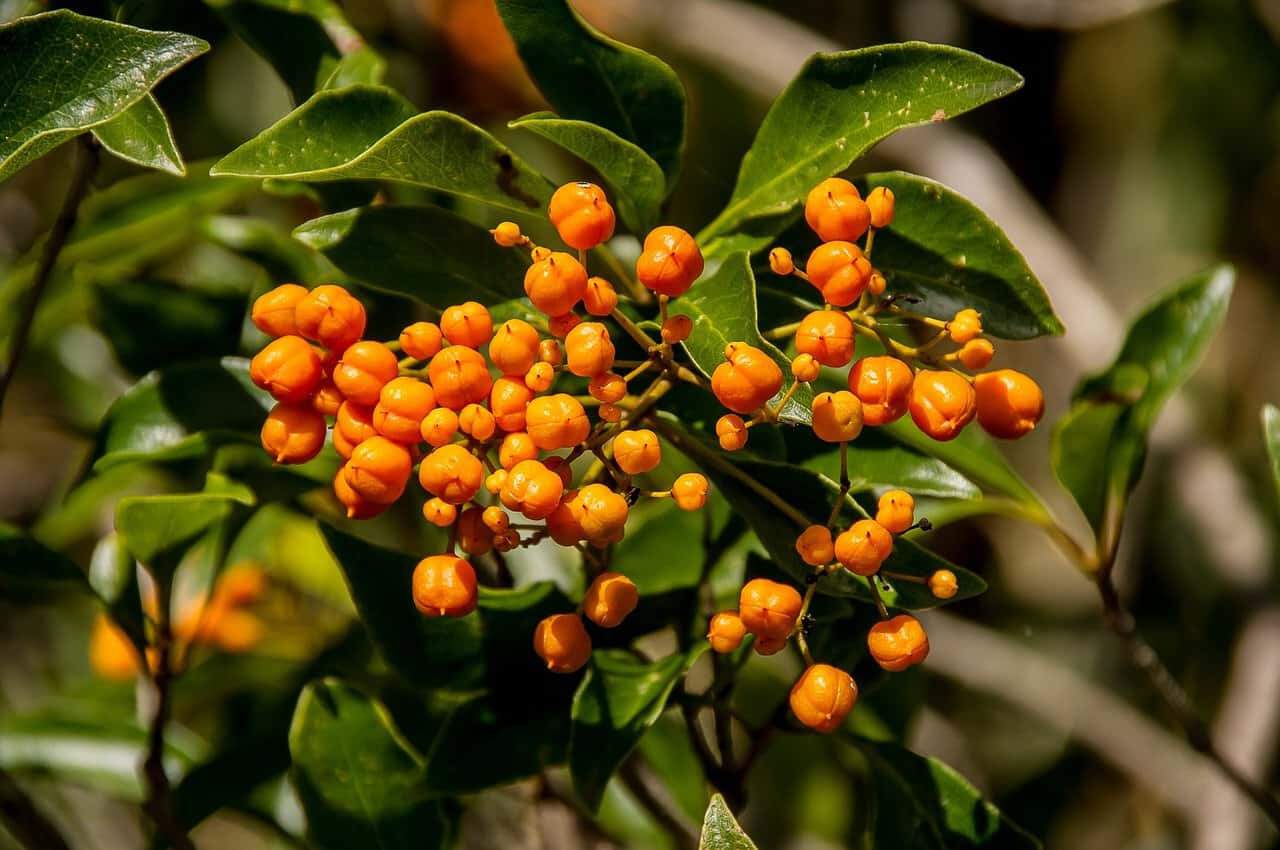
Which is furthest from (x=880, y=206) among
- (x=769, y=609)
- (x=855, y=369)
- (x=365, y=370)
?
(x=365, y=370)

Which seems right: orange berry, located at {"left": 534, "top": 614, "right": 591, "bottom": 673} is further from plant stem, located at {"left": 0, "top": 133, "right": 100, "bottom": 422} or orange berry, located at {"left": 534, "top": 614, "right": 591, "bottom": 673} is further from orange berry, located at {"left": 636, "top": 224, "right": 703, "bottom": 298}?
plant stem, located at {"left": 0, "top": 133, "right": 100, "bottom": 422}

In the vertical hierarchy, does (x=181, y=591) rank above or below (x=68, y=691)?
above

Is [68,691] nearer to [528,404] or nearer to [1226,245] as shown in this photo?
[528,404]

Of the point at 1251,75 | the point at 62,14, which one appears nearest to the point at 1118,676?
the point at 1251,75

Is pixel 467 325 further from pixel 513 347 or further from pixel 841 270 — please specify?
pixel 841 270

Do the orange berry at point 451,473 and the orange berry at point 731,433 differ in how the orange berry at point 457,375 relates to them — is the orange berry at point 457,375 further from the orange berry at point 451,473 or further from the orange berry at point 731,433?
the orange berry at point 731,433

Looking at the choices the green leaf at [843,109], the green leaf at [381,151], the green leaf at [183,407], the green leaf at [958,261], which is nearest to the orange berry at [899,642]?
the green leaf at [958,261]
